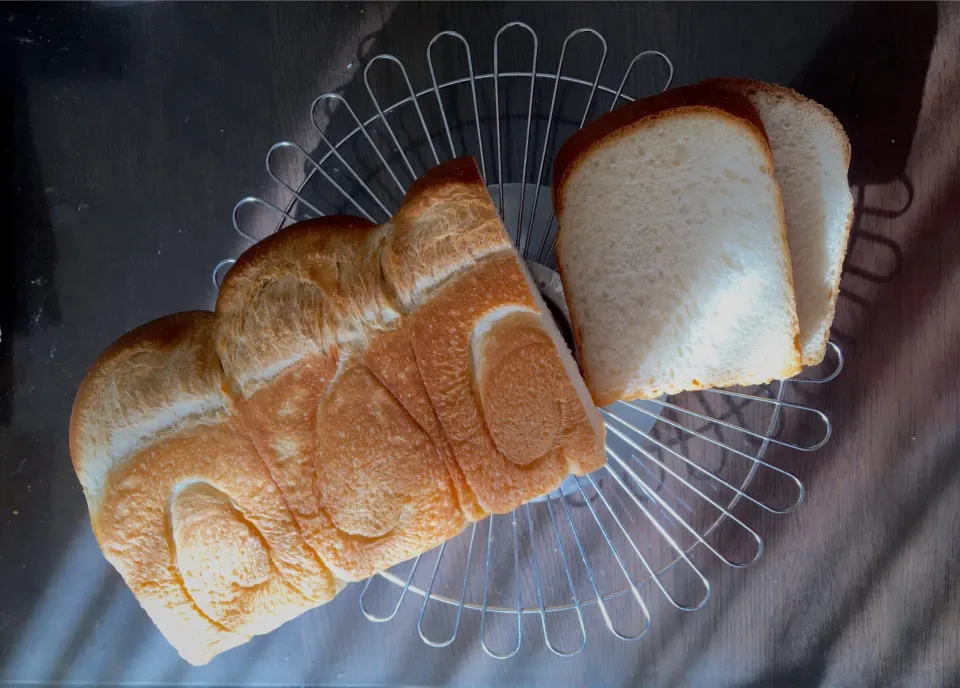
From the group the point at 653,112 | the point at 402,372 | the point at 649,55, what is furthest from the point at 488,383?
the point at 649,55

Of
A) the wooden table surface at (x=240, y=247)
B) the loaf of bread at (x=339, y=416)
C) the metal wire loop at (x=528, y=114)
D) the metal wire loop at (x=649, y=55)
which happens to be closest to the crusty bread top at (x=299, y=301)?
the loaf of bread at (x=339, y=416)

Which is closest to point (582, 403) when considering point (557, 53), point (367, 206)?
point (367, 206)

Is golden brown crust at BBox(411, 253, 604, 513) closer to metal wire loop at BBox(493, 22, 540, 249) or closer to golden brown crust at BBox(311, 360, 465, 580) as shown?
golden brown crust at BBox(311, 360, 465, 580)

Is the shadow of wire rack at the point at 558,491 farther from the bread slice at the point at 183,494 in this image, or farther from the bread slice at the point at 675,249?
the bread slice at the point at 183,494

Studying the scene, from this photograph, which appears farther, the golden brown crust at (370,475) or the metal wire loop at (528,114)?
the metal wire loop at (528,114)

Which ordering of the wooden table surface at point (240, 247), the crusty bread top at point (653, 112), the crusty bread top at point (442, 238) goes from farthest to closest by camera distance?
the wooden table surface at point (240, 247) → the crusty bread top at point (653, 112) → the crusty bread top at point (442, 238)

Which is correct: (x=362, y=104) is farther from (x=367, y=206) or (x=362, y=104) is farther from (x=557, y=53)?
(x=557, y=53)

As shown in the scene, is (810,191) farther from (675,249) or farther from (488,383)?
(488,383)
